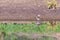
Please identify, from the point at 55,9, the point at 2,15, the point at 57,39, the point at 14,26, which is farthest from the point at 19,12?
the point at 57,39

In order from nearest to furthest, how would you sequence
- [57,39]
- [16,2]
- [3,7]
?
1. [57,39]
2. [3,7]
3. [16,2]

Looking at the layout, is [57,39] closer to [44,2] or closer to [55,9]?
[55,9]

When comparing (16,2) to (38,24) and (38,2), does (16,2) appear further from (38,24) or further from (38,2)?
(38,24)

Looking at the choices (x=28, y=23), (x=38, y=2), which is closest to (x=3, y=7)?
(x=38, y=2)

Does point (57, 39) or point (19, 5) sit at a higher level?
point (57, 39)

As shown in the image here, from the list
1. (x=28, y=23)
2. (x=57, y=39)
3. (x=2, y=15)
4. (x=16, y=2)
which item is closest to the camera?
(x=57, y=39)

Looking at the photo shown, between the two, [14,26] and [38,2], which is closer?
[14,26]

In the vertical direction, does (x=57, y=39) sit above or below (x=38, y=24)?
above

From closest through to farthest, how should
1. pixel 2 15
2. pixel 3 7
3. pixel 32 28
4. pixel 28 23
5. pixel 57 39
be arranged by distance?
1. pixel 57 39
2. pixel 32 28
3. pixel 28 23
4. pixel 2 15
5. pixel 3 7

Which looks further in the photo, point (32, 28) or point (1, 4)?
point (1, 4)
